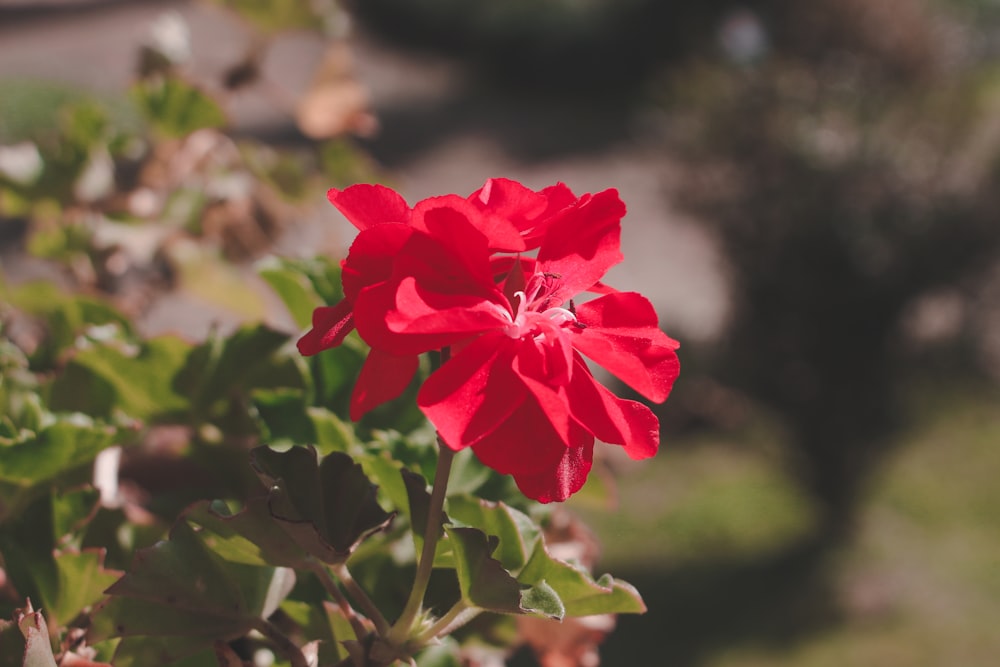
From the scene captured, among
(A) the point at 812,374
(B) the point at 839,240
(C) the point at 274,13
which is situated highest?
(B) the point at 839,240

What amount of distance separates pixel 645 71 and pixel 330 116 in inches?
257

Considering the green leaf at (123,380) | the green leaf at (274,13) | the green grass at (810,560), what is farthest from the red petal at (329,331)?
→ the green grass at (810,560)

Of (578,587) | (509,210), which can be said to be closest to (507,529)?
(578,587)

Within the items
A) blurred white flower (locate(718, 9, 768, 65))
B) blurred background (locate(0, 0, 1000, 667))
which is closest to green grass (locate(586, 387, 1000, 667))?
blurred background (locate(0, 0, 1000, 667))

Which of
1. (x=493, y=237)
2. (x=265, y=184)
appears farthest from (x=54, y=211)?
(x=493, y=237)

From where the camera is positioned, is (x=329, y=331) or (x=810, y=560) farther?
(x=810, y=560)

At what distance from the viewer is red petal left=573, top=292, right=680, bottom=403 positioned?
1.37 feet

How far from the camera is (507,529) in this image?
18.2 inches

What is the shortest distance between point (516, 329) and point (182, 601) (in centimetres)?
20

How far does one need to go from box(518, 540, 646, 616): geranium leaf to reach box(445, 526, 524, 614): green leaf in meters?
0.03

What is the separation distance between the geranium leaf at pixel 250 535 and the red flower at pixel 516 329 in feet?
0.24

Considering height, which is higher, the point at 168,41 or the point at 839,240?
the point at 839,240

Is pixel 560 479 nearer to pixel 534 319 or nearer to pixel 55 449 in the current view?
pixel 534 319

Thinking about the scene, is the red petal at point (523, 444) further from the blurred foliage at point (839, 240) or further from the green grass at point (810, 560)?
the blurred foliage at point (839, 240)
